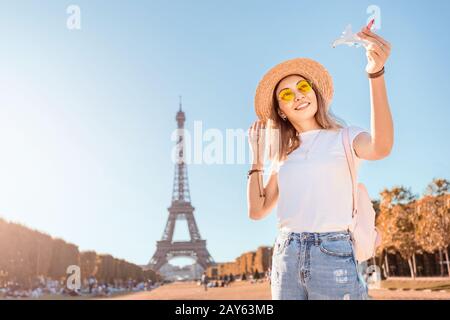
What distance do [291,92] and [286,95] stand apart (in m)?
0.03

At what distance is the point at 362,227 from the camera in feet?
8.05

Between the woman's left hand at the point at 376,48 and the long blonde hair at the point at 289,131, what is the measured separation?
52cm

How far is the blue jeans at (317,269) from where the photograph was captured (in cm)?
228

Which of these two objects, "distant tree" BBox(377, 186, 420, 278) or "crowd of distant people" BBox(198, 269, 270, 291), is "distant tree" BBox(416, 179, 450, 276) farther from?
"crowd of distant people" BBox(198, 269, 270, 291)

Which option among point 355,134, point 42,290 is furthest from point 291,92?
point 42,290

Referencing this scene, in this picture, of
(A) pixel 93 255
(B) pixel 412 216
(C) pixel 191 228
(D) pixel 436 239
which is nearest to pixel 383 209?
(B) pixel 412 216

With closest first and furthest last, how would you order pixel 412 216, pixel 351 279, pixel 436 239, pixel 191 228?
1. pixel 351 279
2. pixel 436 239
3. pixel 412 216
4. pixel 191 228

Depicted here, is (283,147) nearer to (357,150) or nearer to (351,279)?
(357,150)

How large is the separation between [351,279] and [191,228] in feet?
221

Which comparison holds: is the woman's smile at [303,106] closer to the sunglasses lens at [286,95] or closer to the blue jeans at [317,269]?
the sunglasses lens at [286,95]

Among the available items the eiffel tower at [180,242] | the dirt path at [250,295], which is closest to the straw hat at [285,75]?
the dirt path at [250,295]

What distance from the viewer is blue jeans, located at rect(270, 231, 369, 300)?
7.47 ft

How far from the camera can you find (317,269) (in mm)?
2314
